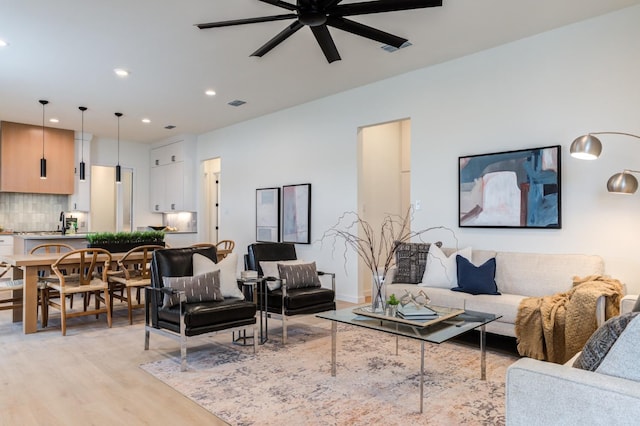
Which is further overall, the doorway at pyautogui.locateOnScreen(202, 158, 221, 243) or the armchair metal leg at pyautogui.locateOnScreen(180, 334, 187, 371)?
the doorway at pyautogui.locateOnScreen(202, 158, 221, 243)

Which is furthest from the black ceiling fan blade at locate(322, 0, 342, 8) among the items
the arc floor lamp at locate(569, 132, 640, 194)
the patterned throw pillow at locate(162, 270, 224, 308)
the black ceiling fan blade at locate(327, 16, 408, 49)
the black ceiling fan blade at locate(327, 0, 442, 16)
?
the patterned throw pillow at locate(162, 270, 224, 308)

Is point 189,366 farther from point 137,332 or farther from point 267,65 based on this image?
point 267,65

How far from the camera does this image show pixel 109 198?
10.5 metres

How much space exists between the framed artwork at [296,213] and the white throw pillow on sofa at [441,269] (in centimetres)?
248

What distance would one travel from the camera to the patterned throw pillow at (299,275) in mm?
4309

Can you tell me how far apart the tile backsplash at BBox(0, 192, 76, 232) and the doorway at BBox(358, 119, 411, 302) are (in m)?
6.43

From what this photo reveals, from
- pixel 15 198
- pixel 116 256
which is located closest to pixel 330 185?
pixel 116 256

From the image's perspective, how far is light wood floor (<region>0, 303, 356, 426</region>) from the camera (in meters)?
2.53

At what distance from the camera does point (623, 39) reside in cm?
375

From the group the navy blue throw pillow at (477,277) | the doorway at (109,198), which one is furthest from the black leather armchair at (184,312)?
the doorway at (109,198)

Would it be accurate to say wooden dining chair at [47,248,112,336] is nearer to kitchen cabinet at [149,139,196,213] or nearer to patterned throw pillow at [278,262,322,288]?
patterned throw pillow at [278,262,322,288]

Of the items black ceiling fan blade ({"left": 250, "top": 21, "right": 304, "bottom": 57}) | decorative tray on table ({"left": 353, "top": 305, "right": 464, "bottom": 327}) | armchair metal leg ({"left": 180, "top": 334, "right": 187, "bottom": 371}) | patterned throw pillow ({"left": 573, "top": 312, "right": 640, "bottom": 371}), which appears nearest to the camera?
patterned throw pillow ({"left": 573, "top": 312, "right": 640, "bottom": 371})

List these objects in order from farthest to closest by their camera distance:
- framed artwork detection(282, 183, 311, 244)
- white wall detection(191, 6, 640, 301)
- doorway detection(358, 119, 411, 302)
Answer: framed artwork detection(282, 183, 311, 244), doorway detection(358, 119, 411, 302), white wall detection(191, 6, 640, 301)

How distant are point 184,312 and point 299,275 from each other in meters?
1.38
